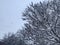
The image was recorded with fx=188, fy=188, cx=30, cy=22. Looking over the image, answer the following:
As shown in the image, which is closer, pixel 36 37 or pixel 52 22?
pixel 52 22

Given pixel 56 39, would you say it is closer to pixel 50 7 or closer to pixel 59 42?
pixel 59 42

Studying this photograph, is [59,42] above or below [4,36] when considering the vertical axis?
below

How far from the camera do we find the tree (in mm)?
21422

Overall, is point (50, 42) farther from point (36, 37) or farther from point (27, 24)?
point (27, 24)

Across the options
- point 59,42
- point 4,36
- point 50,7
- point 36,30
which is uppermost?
point 4,36

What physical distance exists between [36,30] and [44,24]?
159cm

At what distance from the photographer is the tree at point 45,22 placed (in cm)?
2142

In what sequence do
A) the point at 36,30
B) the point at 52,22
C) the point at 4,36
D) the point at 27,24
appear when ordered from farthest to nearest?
the point at 4,36 → the point at 27,24 → the point at 36,30 → the point at 52,22

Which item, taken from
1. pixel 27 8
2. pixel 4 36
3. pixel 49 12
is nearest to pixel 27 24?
pixel 27 8

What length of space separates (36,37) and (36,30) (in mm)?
979

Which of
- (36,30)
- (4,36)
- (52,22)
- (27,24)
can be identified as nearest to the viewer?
(52,22)

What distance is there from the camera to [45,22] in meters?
21.8

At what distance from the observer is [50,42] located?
2208cm

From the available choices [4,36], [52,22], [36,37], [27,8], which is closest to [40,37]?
[36,37]
